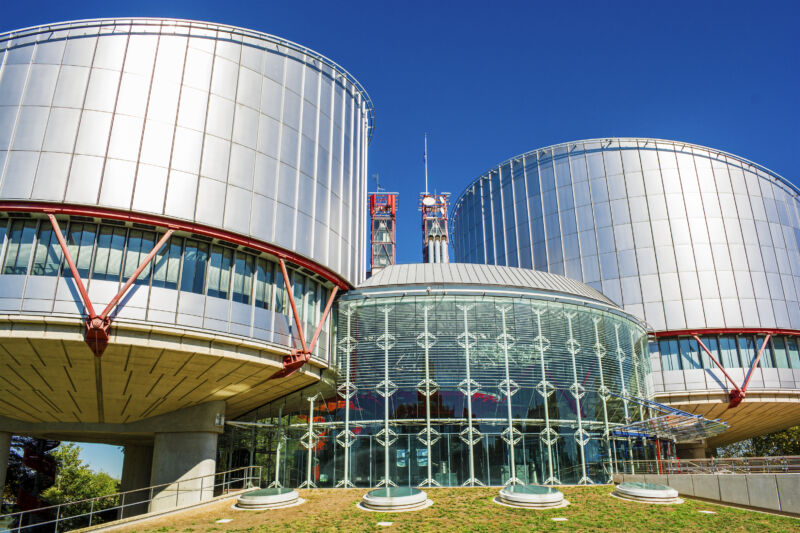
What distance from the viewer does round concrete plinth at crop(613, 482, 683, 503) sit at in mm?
22203

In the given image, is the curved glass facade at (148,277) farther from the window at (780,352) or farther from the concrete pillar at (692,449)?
the concrete pillar at (692,449)

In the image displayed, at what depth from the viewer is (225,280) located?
2430cm

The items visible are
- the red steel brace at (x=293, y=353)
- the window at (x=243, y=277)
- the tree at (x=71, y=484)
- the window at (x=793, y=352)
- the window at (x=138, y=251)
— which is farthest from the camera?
the tree at (x=71, y=484)

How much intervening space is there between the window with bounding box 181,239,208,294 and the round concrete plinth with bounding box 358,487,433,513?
11.2 meters

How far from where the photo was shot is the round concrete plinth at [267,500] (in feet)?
69.5

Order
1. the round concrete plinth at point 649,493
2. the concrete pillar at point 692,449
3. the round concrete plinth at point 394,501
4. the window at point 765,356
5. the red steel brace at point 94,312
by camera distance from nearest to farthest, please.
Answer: the red steel brace at point 94,312, the round concrete plinth at point 394,501, the round concrete plinth at point 649,493, the window at point 765,356, the concrete pillar at point 692,449

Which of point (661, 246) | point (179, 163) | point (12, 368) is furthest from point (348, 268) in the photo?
point (661, 246)

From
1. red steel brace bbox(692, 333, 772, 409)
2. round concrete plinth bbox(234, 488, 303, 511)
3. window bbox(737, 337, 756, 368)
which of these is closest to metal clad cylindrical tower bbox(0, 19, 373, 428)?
round concrete plinth bbox(234, 488, 303, 511)

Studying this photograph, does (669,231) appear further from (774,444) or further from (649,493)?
(774,444)

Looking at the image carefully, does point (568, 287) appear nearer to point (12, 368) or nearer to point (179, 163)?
point (179, 163)

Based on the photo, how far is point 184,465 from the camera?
26.6 m

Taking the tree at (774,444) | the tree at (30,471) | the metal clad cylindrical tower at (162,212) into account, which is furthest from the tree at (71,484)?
the tree at (774,444)

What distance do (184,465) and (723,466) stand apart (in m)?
25.9

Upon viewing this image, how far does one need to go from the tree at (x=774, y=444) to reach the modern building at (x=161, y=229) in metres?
61.7
